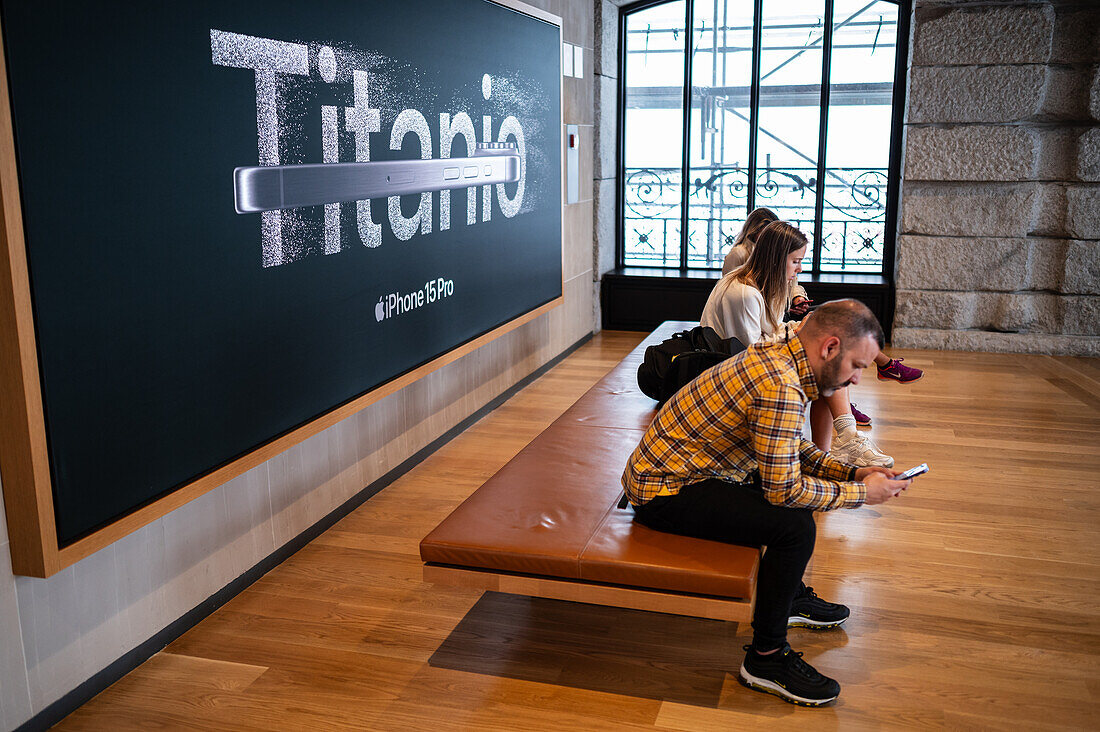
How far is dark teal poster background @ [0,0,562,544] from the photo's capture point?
Result: 7.93 feet

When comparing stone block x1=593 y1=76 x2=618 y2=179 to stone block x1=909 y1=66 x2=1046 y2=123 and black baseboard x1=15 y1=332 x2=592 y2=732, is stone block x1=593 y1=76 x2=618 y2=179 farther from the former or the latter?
black baseboard x1=15 y1=332 x2=592 y2=732

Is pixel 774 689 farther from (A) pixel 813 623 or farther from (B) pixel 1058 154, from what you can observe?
(B) pixel 1058 154

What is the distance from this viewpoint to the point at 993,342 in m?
7.46

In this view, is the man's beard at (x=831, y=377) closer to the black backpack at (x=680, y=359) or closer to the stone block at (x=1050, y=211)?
the black backpack at (x=680, y=359)

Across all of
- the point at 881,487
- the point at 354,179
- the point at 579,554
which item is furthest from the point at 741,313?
the point at 579,554

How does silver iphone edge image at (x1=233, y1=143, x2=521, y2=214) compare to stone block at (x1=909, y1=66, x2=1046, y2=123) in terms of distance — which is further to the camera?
stone block at (x1=909, y1=66, x2=1046, y2=123)

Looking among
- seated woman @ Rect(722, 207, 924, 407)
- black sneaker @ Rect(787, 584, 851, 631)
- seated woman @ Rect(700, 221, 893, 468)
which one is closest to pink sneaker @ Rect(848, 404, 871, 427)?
seated woman @ Rect(722, 207, 924, 407)

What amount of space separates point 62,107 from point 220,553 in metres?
1.61

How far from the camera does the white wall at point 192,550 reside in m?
2.56

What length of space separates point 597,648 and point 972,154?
5.77m

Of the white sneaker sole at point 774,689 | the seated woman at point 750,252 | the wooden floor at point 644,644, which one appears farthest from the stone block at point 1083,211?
the white sneaker sole at point 774,689

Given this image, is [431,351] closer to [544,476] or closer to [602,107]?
[544,476]

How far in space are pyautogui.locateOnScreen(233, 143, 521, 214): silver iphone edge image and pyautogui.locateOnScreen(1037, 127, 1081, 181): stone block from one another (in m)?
4.41

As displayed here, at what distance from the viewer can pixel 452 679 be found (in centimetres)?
289
